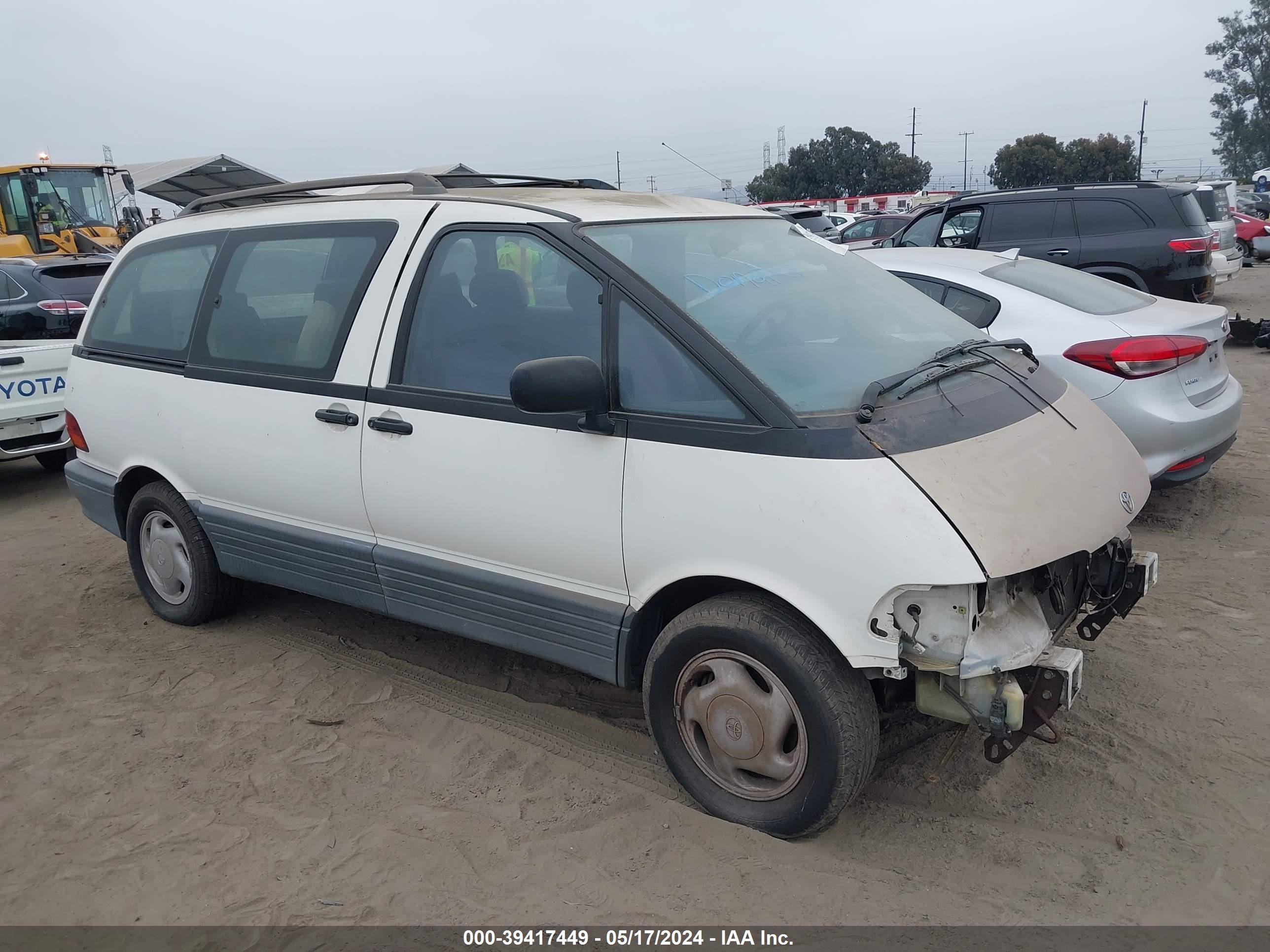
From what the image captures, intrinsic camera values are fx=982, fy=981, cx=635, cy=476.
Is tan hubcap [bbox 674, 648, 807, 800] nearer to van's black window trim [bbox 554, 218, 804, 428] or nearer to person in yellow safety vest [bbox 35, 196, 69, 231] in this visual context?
van's black window trim [bbox 554, 218, 804, 428]

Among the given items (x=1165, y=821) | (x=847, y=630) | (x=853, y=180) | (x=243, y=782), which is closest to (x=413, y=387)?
(x=243, y=782)

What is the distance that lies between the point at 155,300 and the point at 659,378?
2.99 m

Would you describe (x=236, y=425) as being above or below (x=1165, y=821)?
above

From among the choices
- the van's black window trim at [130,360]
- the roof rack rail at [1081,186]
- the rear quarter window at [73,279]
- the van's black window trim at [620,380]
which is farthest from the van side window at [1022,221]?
the rear quarter window at [73,279]

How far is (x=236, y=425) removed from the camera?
13.9ft

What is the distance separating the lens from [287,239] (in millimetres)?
4230

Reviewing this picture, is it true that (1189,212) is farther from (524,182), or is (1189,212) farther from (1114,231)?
(524,182)

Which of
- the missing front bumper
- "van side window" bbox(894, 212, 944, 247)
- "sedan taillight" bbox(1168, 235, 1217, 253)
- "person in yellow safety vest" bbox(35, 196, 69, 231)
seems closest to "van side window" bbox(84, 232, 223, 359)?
the missing front bumper

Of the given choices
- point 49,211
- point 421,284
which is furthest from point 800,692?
point 49,211

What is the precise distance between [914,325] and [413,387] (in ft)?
6.14

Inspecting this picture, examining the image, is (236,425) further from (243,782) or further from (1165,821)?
(1165,821)

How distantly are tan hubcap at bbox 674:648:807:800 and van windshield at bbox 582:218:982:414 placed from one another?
2.73 feet

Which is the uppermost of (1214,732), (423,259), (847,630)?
(423,259)

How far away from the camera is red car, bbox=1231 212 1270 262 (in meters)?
21.3
